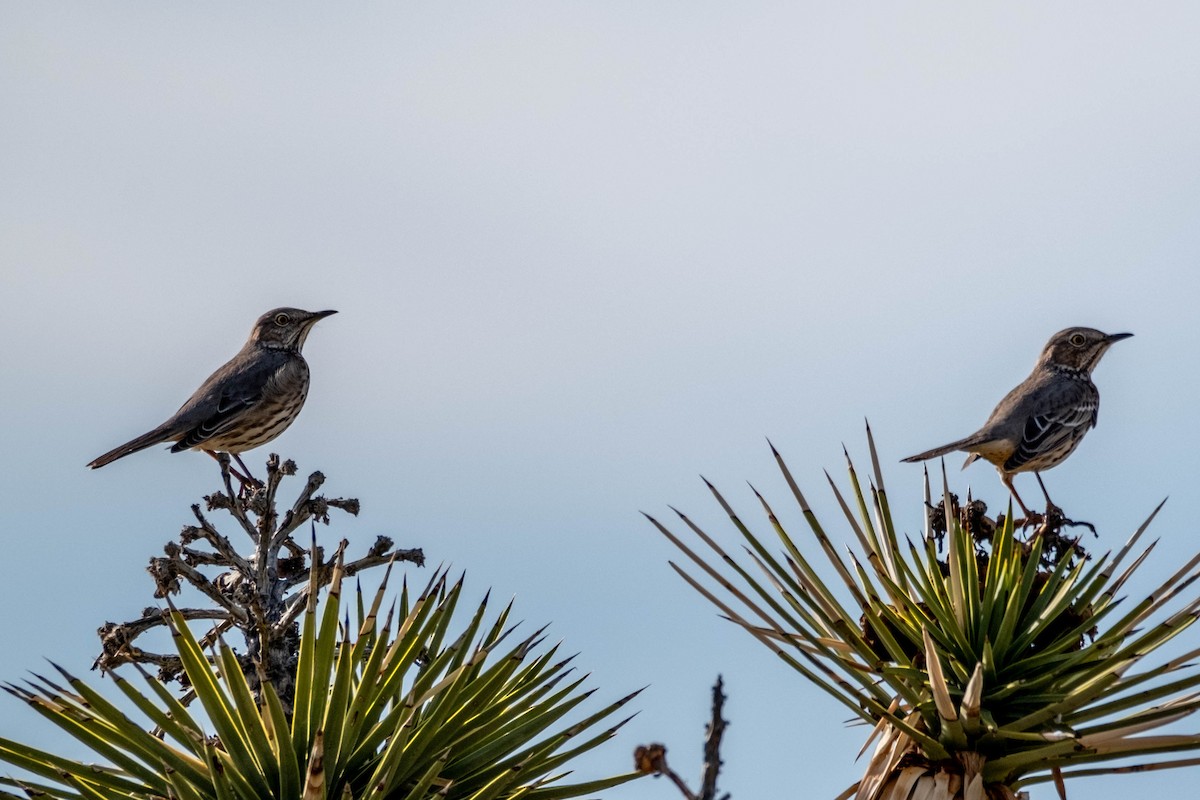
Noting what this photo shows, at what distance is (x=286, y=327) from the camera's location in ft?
41.2

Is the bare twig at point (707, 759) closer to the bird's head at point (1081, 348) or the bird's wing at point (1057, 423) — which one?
the bird's wing at point (1057, 423)

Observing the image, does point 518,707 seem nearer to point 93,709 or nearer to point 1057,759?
point 93,709

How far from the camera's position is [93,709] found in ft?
15.2

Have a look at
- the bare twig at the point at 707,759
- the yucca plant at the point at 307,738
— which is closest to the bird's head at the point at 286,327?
the yucca plant at the point at 307,738

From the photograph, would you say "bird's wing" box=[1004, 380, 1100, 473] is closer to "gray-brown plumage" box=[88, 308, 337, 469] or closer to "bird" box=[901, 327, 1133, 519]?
"bird" box=[901, 327, 1133, 519]

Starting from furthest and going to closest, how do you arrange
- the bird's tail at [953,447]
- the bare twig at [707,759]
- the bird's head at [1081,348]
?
1. the bird's head at [1081,348]
2. the bird's tail at [953,447]
3. the bare twig at [707,759]

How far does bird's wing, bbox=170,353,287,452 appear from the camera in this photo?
10.9m

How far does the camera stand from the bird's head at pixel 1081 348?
1216 cm

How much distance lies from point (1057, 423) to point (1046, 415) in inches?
3.8

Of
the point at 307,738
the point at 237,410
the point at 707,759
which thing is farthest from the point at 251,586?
the point at 237,410

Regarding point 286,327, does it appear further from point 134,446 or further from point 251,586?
point 251,586

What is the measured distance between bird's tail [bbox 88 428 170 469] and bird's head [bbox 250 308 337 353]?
159cm

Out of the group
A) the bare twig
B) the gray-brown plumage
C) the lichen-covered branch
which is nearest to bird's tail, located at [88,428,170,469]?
the gray-brown plumage

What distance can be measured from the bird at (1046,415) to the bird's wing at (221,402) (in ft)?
15.5
